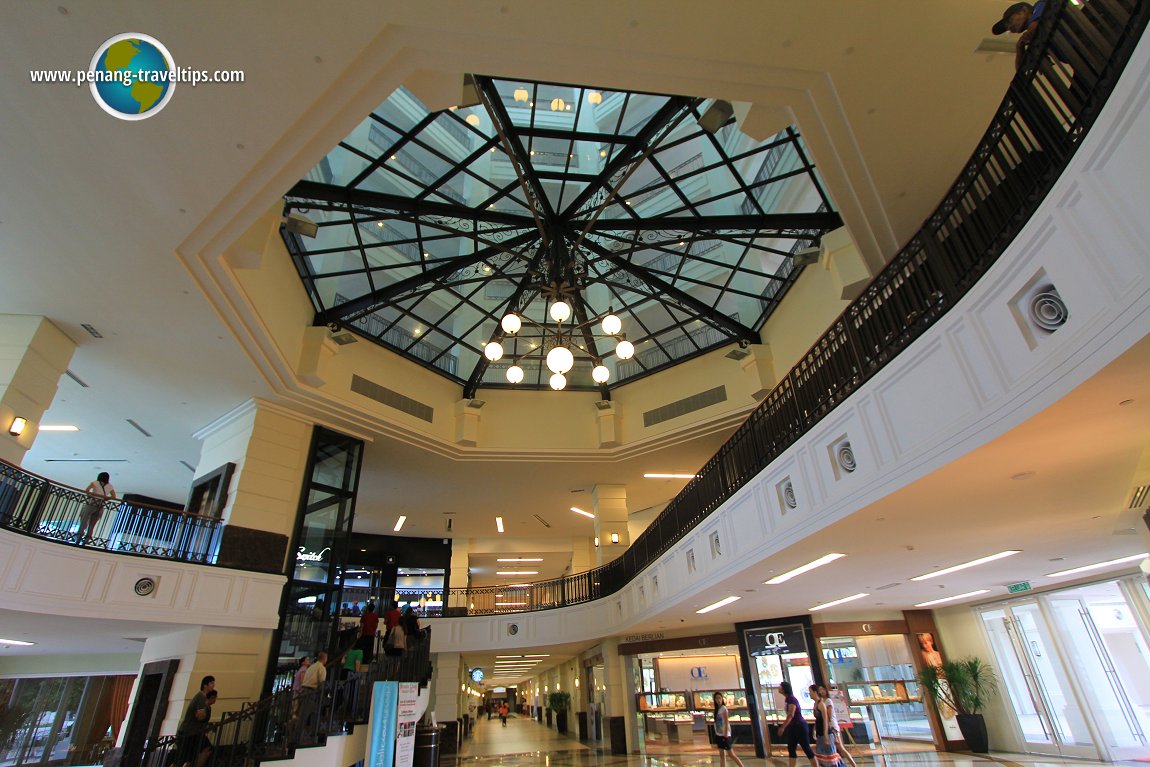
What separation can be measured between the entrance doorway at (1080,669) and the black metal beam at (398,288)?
13039mm

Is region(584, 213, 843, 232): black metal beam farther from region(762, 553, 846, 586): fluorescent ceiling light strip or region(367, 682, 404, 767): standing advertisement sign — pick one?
region(367, 682, 404, 767): standing advertisement sign

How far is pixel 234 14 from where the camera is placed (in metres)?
5.25

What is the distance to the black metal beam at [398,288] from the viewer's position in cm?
1247

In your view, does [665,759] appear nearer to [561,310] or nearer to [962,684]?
[962,684]

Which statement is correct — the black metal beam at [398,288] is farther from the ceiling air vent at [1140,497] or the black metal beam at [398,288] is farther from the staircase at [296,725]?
the ceiling air vent at [1140,497]

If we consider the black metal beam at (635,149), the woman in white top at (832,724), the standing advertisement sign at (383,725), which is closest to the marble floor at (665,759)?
the woman in white top at (832,724)

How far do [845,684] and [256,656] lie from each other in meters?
12.5

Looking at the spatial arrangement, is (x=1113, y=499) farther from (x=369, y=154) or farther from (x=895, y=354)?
(x=369, y=154)

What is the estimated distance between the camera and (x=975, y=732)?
39.7 ft

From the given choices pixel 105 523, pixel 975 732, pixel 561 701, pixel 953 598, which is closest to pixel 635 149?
pixel 105 523

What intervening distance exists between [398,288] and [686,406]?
808cm

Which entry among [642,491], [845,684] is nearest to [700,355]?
[642,491]

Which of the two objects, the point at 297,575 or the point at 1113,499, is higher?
the point at 297,575

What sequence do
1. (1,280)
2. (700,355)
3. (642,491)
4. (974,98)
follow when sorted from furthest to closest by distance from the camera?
(642,491) < (700,355) < (1,280) < (974,98)
